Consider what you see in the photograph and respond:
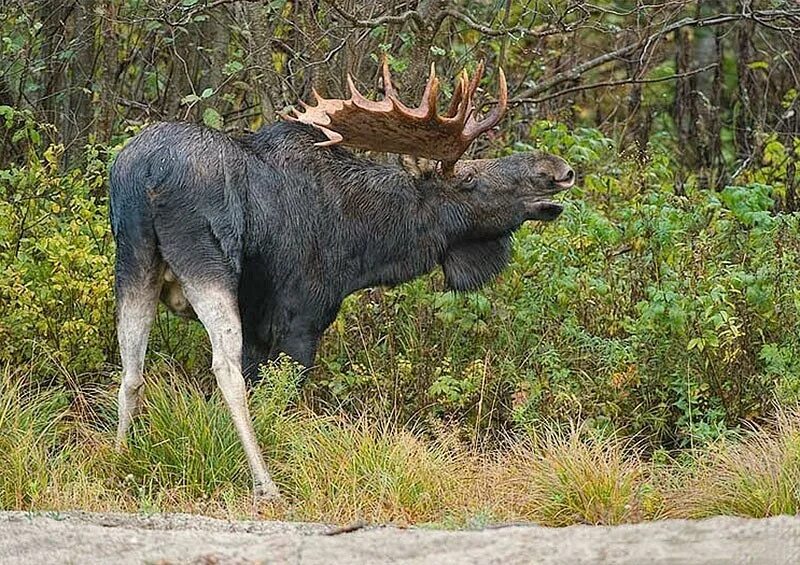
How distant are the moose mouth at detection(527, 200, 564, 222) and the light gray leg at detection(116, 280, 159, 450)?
8.13ft

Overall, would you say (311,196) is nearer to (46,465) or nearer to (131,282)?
(131,282)

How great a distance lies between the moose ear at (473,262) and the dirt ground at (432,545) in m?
3.63

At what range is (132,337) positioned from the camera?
29.7 ft

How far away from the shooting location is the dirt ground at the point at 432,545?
5664mm

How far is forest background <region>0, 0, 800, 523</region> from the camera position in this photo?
27.9 feet

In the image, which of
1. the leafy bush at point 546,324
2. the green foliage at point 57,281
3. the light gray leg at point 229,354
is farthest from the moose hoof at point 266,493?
the green foliage at point 57,281

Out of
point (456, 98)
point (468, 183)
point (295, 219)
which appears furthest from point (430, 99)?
point (295, 219)

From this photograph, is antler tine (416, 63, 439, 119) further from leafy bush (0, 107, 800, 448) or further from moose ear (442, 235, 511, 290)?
leafy bush (0, 107, 800, 448)

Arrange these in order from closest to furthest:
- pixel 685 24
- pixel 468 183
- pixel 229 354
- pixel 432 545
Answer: pixel 432 545
pixel 229 354
pixel 468 183
pixel 685 24

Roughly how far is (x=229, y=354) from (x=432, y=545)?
3059 mm

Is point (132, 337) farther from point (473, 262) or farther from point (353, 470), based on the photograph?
point (473, 262)

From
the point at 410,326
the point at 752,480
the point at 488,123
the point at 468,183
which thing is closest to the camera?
the point at 752,480

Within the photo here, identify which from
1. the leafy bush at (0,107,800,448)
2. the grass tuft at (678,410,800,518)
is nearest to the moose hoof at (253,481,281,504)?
the leafy bush at (0,107,800,448)

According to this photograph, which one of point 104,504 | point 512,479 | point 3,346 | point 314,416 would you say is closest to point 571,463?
point 512,479
